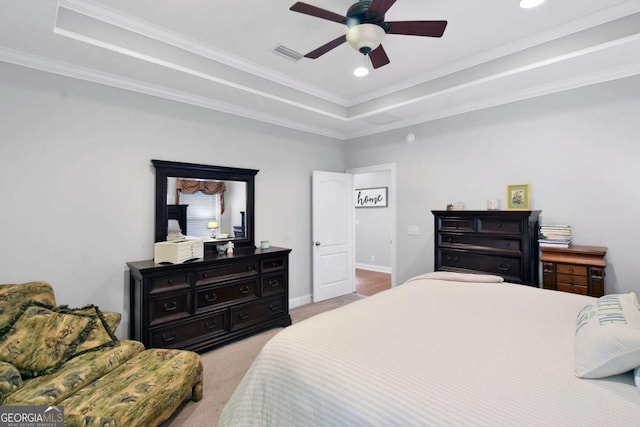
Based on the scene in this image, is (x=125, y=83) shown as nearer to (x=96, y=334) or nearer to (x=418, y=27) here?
(x=96, y=334)

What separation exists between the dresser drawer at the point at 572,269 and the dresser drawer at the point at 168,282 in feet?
11.5

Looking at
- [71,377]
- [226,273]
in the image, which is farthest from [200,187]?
[71,377]

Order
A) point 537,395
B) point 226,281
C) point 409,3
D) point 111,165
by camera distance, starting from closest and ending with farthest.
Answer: point 537,395 < point 409,3 < point 111,165 < point 226,281

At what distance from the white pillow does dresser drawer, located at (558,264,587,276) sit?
1.56 meters

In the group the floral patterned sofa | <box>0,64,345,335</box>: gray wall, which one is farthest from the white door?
the floral patterned sofa

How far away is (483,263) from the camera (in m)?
3.24

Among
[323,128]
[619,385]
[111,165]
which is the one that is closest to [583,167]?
[619,385]

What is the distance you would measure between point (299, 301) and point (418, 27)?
373 centimetres

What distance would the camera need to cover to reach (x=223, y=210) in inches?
146

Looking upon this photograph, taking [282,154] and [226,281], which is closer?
[226,281]

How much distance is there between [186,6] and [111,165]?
1.63 metres

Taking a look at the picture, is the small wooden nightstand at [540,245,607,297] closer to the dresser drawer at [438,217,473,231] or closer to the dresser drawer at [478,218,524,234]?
the dresser drawer at [478,218,524,234]

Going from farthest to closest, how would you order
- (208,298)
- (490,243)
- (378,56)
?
1. (490,243)
2. (208,298)
3. (378,56)

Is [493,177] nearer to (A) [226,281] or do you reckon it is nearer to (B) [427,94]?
(B) [427,94]
